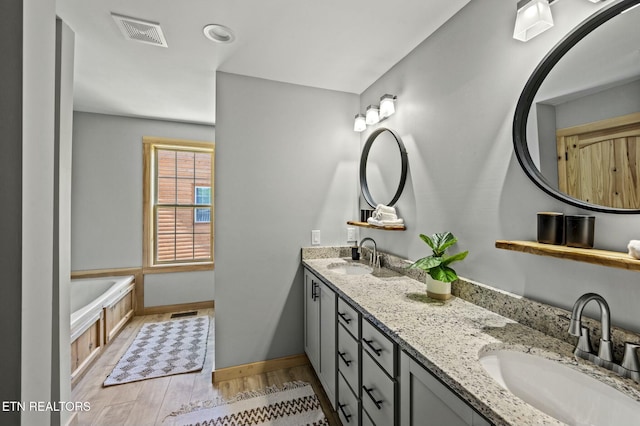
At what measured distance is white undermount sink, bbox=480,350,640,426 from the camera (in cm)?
75

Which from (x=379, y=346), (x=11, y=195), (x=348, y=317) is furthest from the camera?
(x=348, y=317)

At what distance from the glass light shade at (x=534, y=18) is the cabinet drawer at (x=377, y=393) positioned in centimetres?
150

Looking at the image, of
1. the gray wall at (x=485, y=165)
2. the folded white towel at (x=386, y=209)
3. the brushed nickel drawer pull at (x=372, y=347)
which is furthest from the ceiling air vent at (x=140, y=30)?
the brushed nickel drawer pull at (x=372, y=347)

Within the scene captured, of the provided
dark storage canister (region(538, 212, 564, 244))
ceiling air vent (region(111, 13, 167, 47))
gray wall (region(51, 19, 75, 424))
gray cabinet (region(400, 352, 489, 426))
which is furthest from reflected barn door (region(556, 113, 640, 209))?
gray wall (region(51, 19, 75, 424))

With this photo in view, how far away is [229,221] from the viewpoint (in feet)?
7.43

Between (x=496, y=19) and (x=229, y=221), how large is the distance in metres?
2.09

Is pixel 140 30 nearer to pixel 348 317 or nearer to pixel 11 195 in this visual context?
pixel 11 195

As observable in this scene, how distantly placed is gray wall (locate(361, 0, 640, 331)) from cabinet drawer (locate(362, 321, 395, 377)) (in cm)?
63

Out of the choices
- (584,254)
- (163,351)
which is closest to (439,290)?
(584,254)

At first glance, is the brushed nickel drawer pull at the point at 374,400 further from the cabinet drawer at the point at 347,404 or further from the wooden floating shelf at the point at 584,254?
the wooden floating shelf at the point at 584,254

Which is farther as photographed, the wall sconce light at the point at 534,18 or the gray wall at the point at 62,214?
the gray wall at the point at 62,214

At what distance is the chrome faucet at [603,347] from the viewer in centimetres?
80

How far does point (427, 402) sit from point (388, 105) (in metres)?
1.84

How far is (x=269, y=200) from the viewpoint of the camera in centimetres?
237
